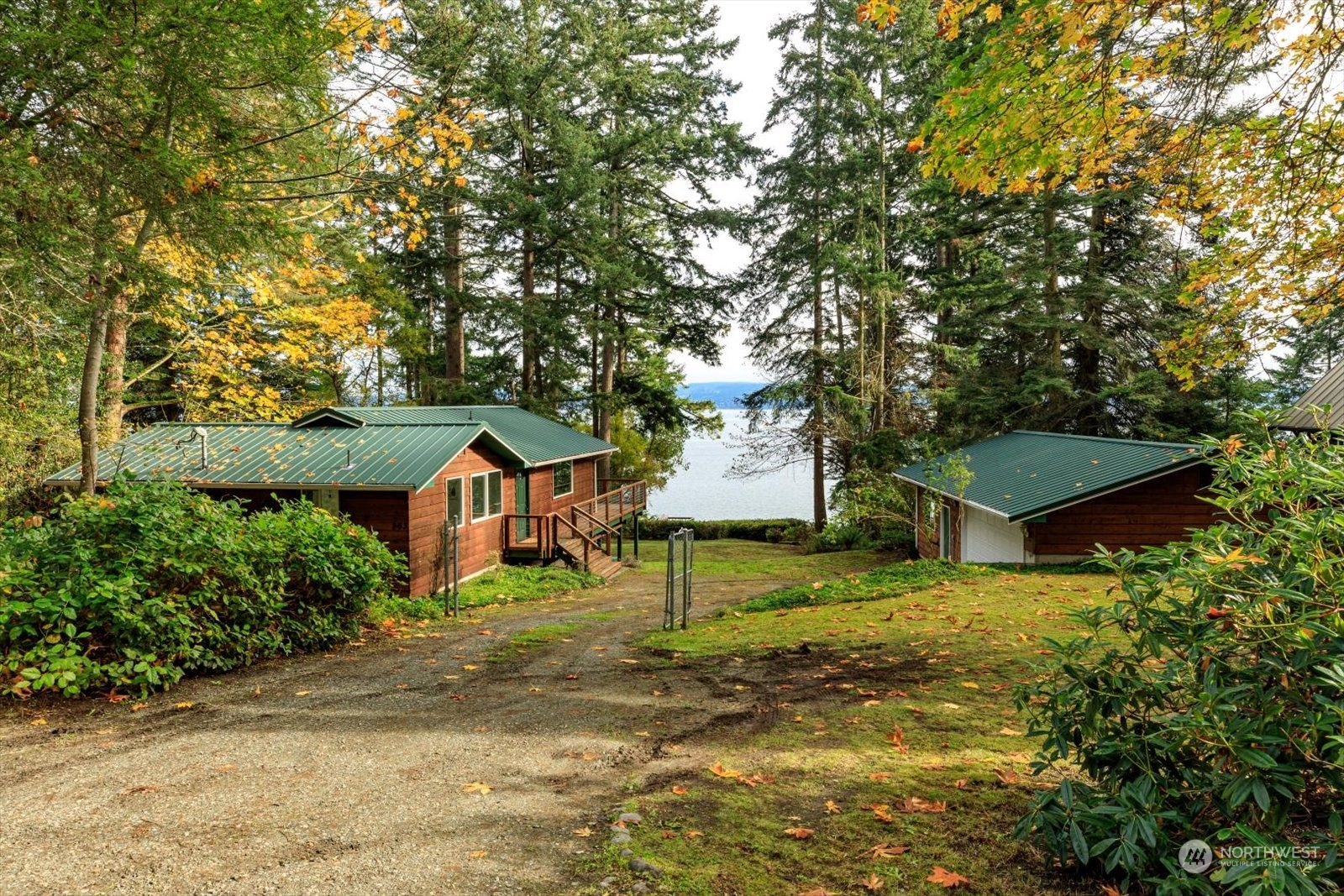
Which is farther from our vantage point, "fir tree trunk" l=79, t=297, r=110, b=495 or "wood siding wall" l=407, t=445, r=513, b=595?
"wood siding wall" l=407, t=445, r=513, b=595

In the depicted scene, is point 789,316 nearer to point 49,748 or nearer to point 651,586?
point 651,586

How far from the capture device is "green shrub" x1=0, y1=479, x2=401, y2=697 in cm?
641

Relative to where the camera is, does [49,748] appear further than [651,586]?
No

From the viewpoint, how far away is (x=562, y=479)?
24.1 metres

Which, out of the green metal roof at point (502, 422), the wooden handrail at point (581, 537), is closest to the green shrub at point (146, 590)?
the green metal roof at point (502, 422)

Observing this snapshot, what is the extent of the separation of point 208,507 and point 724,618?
736 centimetres

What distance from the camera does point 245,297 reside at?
21844mm

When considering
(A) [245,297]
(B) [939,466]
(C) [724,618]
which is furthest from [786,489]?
(C) [724,618]

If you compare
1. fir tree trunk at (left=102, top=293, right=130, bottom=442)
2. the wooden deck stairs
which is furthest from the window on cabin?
fir tree trunk at (left=102, top=293, right=130, bottom=442)

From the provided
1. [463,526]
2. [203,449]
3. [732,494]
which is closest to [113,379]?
[203,449]

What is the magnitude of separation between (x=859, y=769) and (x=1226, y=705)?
2.39 m

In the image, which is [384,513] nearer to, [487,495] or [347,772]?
[487,495]

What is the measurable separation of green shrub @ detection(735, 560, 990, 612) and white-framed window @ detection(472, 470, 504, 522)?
7.96 m

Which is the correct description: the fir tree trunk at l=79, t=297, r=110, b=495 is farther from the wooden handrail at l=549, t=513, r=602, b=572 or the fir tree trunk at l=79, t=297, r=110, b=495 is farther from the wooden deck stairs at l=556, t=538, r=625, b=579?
the wooden deck stairs at l=556, t=538, r=625, b=579
